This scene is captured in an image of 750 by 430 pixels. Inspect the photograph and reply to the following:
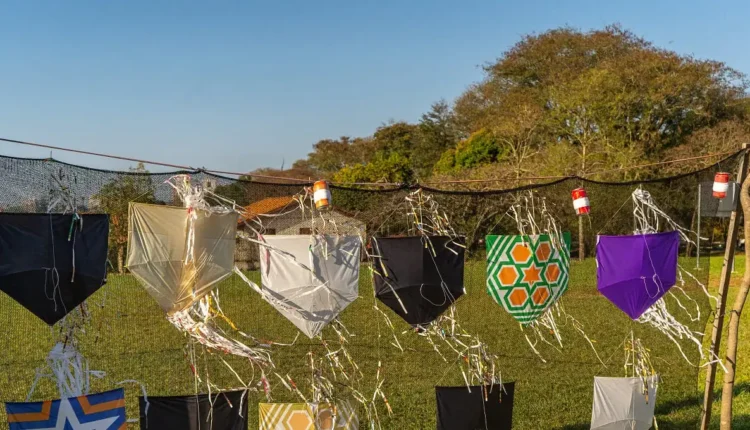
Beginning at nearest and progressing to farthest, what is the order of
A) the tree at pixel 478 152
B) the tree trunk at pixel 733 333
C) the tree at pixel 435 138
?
the tree trunk at pixel 733 333
the tree at pixel 478 152
the tree at pixel 435 138

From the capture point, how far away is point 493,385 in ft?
11.9

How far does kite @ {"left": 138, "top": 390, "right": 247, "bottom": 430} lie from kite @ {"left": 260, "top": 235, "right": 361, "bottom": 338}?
453 mm

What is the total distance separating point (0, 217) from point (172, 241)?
2.21 feet

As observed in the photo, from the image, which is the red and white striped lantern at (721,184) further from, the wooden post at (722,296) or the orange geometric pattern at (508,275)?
the orange geometric pattern at (508,275)

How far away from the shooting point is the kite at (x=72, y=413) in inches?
115

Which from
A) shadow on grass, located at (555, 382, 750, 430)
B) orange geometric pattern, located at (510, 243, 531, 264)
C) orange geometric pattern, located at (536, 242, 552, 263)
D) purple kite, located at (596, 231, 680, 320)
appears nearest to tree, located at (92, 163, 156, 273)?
orange geometric pattern, located at (510, 243, 531, 264)

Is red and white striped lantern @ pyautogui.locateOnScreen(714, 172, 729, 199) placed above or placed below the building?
above

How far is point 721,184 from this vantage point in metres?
3.74

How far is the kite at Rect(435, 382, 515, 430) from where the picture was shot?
11.8 feet

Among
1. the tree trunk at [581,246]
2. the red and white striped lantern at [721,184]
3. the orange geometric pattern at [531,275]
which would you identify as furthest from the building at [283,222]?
the red and white striped lantern at [721,184]

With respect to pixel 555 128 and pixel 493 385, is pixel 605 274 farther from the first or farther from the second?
pixel 555 128

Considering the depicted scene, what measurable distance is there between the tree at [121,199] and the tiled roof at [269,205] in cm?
45

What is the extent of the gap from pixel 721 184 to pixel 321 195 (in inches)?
83.2

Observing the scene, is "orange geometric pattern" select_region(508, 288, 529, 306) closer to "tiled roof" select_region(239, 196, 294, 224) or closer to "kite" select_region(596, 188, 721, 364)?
"kite" select_region(596, 188, 721, 364)
